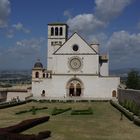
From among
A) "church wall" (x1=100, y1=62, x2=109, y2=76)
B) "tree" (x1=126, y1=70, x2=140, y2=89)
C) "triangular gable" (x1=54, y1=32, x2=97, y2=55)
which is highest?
"triangular gable" (x1=54, y1=32, x2=97, y2=55)

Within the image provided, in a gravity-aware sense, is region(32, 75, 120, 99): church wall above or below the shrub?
above

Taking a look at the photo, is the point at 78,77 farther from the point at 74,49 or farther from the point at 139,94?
the point at 139,94

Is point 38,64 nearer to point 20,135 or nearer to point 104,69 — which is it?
point 104,69

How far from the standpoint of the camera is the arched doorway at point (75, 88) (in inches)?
2562

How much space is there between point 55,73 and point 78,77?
4.16 metres

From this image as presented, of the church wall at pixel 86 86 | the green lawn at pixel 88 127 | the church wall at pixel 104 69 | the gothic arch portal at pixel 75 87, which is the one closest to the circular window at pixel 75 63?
the church wall at pixel 86 86

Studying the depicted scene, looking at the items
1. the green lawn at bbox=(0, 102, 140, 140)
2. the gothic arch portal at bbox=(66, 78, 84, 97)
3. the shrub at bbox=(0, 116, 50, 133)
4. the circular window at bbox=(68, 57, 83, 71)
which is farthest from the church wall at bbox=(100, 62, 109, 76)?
the shrub at bbox=(0, 116, 50, 133)

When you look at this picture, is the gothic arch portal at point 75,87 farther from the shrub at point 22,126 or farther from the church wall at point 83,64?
the shrub at point 22,126

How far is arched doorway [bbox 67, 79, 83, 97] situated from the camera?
65.1 metres

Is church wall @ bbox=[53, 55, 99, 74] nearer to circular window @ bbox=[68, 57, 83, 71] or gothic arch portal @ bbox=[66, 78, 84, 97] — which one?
circular window @ bbox=[68, 57, 83, 71]

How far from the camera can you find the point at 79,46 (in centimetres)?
6469

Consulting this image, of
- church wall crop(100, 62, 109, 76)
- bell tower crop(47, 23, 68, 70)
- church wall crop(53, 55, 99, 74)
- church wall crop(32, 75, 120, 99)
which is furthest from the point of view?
bell tower crop(47, 23, 68, 70)

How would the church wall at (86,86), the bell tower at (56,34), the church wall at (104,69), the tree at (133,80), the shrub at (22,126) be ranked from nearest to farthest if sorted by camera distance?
the shrub at (22,126), the church wall at (86,86), the church wall at (104,69), the bell tower at (56,34), the tree at (133,80)

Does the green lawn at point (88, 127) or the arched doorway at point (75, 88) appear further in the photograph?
the arched doorway at point (75, 88)
